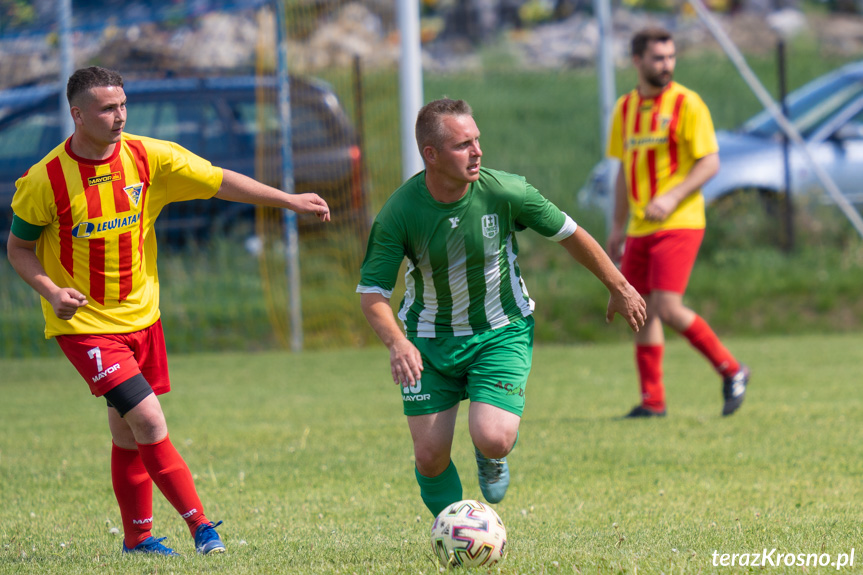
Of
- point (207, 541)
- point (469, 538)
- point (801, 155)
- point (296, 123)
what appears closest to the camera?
point (469, 538)

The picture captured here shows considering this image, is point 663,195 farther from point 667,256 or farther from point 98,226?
point 98,226

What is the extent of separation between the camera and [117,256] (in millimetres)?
4223

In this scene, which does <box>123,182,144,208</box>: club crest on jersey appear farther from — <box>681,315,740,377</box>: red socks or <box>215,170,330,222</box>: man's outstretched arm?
<box>681,315,740,377</box>: red socks

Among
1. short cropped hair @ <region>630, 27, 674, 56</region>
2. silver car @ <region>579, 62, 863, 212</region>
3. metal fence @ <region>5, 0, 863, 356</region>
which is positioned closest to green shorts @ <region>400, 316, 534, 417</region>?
short cropped hair @ <region>630, 27, 674, 56</region>

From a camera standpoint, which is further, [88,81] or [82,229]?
[82,229]

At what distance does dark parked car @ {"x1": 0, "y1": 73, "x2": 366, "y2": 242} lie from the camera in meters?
11.0

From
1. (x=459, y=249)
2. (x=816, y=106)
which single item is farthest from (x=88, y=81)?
(x=816, y=106)

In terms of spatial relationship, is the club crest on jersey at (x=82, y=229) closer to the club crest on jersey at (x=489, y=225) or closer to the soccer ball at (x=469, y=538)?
the club crest on jersey at (x=489, y=225)

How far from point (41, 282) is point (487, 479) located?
189 centimetres

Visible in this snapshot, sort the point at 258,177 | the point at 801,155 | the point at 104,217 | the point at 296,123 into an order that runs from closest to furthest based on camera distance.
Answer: the point at 104,217
the point at 258,177
the point at 296,123
the point at 801,155

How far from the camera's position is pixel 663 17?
24453 millimetres

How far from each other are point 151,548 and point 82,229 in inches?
51.2

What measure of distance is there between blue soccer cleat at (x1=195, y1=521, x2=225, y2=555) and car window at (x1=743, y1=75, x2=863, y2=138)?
9.65m

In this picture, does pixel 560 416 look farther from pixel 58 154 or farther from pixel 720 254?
pixel 720 254
